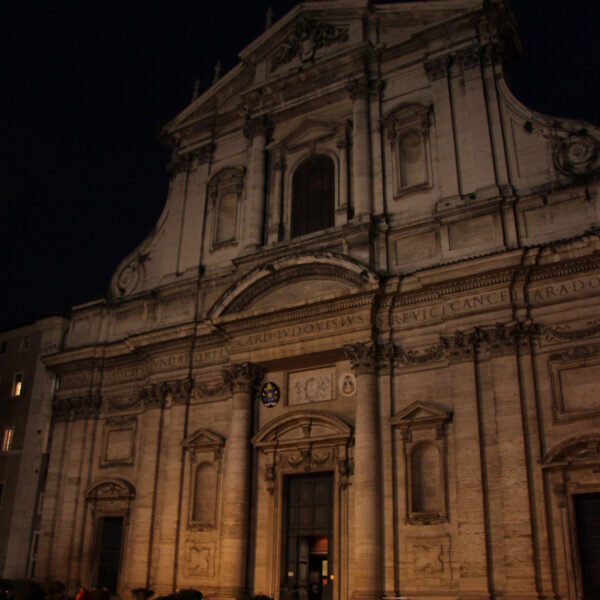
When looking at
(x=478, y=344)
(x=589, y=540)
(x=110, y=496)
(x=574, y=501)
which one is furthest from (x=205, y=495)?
(x=589, y=540)

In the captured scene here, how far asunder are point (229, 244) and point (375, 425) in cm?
830

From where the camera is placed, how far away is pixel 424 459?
1664 cm

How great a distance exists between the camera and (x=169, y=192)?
2533cm

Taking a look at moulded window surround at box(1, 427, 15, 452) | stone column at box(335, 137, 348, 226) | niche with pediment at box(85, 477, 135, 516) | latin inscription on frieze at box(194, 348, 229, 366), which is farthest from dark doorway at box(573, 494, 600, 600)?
moulded window surround at box(1, 427, 15, 452)

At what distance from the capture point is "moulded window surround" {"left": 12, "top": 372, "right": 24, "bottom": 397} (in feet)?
84.3

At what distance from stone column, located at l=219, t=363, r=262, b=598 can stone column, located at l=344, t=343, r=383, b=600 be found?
313cm

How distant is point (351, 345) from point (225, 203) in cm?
811

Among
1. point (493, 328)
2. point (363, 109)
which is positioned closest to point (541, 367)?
point (493, 328)

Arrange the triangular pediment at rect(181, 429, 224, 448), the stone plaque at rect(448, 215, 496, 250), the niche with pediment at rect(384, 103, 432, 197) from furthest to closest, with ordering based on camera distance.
→ the triangular pediment at rect(181, 429, 224, 448) → the niche with pediment at rect(384, 103, 432, 197) → the stone plaque at rect(448, 215, 496, 250)

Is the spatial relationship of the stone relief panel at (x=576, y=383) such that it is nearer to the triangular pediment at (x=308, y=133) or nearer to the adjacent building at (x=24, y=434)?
the triangular pediment at (x=308, y=133)

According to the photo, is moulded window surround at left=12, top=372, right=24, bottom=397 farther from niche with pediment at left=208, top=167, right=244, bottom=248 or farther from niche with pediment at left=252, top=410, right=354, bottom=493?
niche with pediment at left=252, top=410, right=354, bottom=493

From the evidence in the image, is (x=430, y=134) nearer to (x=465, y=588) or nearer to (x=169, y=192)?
(x=169, y=192)

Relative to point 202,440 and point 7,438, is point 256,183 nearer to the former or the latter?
point 202,440

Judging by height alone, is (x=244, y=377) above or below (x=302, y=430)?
above
